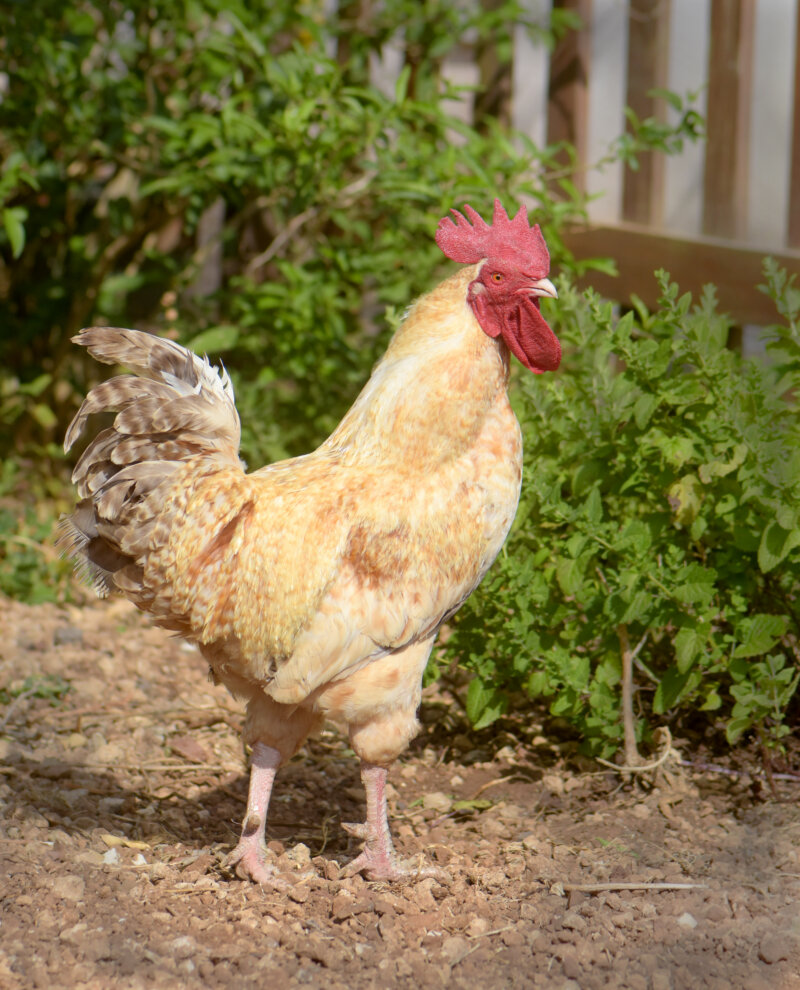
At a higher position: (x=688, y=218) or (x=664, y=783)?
(x=688, y=218)

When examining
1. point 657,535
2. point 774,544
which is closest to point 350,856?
point 657,535

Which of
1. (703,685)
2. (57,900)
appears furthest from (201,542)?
(703,685)

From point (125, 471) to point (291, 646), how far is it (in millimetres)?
646

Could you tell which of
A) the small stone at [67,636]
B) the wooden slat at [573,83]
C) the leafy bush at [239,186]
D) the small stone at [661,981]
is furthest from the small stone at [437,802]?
the wooden slat at [573,83]

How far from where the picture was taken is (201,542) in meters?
2.73

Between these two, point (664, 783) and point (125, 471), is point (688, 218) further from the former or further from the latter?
point (125, 471)

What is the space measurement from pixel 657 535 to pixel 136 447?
1563mm

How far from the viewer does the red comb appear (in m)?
2.78

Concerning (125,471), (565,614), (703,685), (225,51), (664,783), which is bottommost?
(664,783)

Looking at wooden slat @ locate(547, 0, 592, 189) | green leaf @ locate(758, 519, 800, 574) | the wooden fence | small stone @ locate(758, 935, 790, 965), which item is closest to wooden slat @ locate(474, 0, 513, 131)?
the wooden fence

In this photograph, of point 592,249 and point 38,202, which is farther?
point 38,202

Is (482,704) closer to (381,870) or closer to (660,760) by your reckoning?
(660,760)

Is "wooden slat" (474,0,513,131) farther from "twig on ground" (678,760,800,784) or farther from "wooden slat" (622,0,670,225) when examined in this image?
"twig on ground" (678,760,800,784)

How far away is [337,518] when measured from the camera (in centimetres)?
272
